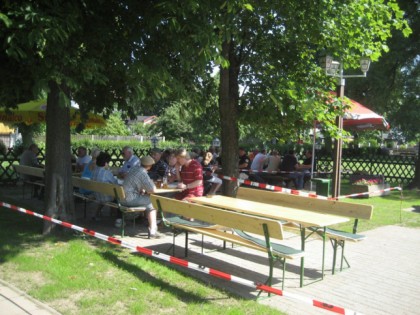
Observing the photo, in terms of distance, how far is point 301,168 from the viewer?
51.4ft

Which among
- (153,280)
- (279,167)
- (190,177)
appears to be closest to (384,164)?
(279,167)

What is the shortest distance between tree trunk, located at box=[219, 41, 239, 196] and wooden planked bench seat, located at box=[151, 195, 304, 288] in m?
3.29

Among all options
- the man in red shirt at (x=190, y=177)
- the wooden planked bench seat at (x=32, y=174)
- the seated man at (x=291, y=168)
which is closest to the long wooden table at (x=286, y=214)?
the man in red shirt at (x=190, y=177)

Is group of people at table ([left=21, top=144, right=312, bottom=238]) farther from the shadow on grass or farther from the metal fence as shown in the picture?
the metal fence

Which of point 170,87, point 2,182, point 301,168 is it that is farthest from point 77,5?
point 301,168

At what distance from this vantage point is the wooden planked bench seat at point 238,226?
479 cm

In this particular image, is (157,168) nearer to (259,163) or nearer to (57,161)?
(57,161)

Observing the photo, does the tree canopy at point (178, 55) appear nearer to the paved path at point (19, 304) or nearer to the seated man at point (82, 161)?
the paved path at point (19, 304)

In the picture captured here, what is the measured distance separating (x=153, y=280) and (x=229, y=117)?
15.9ft

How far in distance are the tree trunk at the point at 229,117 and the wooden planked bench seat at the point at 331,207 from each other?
5.57 ft

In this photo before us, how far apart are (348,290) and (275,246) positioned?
1022 mm

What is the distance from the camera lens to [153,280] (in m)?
5.21

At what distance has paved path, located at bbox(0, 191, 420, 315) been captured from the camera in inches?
185

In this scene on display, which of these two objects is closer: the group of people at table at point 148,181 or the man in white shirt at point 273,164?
the group of people at table at point 148,181
